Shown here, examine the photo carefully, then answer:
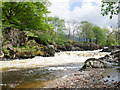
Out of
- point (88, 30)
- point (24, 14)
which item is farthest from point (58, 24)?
point (24, 14)

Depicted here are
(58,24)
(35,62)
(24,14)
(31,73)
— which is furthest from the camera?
(58,24)

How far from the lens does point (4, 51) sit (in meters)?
16.1

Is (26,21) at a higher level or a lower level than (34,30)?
higher

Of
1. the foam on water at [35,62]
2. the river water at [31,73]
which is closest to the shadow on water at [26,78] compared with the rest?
the river water at [31,73]

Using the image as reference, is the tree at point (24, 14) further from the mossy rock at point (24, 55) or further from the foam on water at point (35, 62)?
the foam on water at point (35, 62)

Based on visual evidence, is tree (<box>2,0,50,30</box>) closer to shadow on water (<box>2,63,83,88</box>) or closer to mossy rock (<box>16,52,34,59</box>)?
mossy rock (<box>16,52,34,59</box>)

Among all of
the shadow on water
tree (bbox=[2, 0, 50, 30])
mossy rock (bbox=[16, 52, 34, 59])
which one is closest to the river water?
the shadow on water

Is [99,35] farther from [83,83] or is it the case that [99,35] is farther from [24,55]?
[83,83]

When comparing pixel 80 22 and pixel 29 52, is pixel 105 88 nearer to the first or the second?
pixel 29 52

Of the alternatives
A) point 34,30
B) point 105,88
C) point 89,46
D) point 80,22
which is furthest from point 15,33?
point 80,22

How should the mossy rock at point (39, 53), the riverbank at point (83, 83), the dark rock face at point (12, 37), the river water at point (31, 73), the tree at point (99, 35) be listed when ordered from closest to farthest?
the riverbank at point (83, 83)
the river water at point (31, 73)
the dark rock face at point (12, 37)
the mossy rock at point (39, 53)
the tree at point (99, 35)

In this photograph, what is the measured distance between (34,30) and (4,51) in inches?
443

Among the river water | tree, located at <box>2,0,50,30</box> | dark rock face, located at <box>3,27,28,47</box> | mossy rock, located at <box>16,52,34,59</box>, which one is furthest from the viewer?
tree, located at <box>2,0,50,30</box>

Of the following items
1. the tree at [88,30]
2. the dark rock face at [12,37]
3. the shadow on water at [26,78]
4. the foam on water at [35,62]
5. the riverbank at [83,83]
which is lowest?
the foam on water at [35,62]
